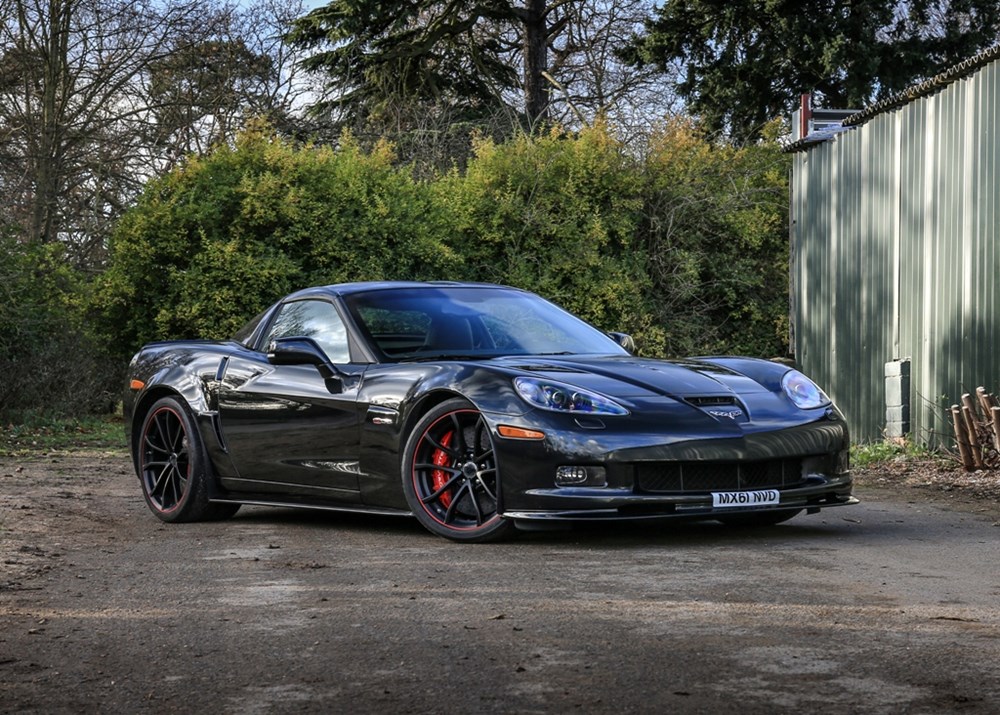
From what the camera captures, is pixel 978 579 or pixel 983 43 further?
pixel 983 43

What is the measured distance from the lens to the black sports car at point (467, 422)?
761 cm

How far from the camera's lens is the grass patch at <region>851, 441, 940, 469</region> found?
13.4 meters

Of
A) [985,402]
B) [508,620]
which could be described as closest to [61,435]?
[985,402]

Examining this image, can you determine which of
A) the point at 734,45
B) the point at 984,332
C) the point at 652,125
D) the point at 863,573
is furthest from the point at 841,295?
the point at 734,45

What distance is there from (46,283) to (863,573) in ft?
52.5

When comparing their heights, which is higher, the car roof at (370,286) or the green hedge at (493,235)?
the green hedge at (493,235)

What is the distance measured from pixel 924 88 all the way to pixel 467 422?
7.25 m

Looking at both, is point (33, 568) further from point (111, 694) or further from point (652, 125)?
point (652, 125)

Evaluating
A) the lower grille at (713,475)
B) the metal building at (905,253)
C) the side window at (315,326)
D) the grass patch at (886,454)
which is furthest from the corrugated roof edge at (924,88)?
the side window at (315,326)

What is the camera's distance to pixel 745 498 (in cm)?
775

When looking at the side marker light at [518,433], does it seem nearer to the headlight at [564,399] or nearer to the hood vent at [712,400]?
the headlight at [564,399]

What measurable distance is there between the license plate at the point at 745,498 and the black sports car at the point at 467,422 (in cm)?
1

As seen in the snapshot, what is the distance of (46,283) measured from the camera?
20641 millimetres

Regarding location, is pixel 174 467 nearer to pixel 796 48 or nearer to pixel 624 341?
pixel 624 341
